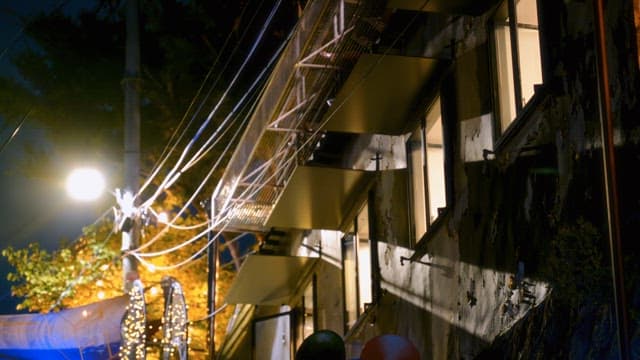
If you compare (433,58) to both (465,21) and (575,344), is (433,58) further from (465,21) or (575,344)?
(575,344)

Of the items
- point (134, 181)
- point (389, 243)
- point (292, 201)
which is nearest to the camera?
point (389, 243)

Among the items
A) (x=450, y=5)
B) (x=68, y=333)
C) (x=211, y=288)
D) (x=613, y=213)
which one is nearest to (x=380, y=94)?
(x=450, y=5)

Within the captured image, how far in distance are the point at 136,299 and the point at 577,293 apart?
9191 mm

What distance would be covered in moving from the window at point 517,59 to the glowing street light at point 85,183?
948cm

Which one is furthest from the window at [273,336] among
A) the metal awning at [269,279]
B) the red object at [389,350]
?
the red object at [389,350]

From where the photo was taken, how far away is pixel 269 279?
66.0 feet

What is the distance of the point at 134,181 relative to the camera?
1764cm

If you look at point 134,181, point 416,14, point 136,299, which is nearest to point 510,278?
point 416,14

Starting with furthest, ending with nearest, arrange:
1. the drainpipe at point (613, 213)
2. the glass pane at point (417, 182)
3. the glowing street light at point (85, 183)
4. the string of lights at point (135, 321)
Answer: the glowing street light at point (85, 183)
the string of lights at point (135, 321)
the glass pane at point (417, 182)
the drainpipe at point (613, 213)

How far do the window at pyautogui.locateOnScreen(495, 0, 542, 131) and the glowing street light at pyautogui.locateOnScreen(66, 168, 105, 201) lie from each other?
948 centimetres

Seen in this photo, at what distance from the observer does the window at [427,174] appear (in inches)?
557

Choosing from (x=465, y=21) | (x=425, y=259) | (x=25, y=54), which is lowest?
(x=425, y=259)

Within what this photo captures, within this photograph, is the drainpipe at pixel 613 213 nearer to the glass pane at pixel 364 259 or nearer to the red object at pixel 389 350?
the red object at pixel 389 350

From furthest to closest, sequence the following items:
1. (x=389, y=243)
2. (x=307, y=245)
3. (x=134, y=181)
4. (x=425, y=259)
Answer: (x=307, y=245) → (x=134, y=181) → (x=389, y=243) → (x=425, y=259)
